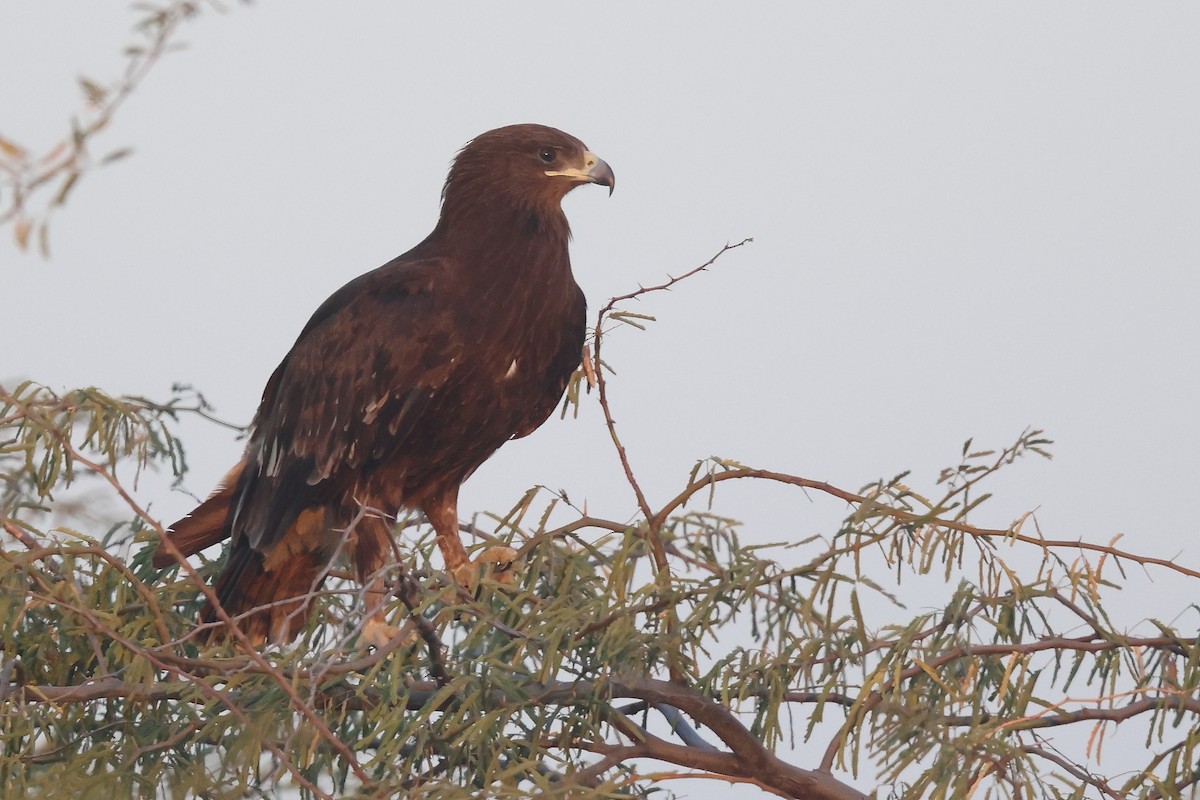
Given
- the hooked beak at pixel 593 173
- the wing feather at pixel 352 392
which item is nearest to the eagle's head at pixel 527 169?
the hooked beak at pixel 593 173

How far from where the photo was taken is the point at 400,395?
4.83m

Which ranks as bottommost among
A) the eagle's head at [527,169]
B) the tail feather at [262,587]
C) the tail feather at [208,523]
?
the tail feather at [262,587]

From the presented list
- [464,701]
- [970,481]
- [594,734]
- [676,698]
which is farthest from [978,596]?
[464,701]

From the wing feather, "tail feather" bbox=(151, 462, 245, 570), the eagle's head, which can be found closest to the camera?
the wing feather

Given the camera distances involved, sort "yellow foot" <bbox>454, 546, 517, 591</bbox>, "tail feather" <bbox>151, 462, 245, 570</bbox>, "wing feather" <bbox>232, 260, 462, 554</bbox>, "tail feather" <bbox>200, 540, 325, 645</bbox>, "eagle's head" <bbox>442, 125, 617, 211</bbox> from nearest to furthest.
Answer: "yellow foot" <bbox>454, 546, 517, 591</bbox>
"wing feather" <bbox>232, 260, 462, 554</bbox>
"tail feather" <bbox>200, 540, 325, 645</bbox>
"tail feather" <bbox>151, 462, 245, 570</bbox>
"eagle's head" <bbox>442, 125, 617, 211</bbox>

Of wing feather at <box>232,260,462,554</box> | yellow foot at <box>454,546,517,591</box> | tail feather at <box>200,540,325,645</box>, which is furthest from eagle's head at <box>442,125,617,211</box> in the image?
tail feather at <box>200,540,325,645</box>

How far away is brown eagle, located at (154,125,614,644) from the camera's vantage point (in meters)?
4.86

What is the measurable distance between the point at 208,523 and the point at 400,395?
0.97 m

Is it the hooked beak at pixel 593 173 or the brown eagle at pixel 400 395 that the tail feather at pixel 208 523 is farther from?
the hooked beak at pixel 593 173

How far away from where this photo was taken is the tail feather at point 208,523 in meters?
5.12

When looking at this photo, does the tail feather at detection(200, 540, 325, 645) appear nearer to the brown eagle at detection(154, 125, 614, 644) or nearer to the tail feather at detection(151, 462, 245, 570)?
the brown eagle at detection(154, 125, 614, 644)

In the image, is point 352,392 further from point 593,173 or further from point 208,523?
point 593,173

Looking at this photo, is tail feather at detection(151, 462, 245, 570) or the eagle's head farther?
the eagle's head

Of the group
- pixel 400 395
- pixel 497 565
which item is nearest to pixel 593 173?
pixel 400 395
